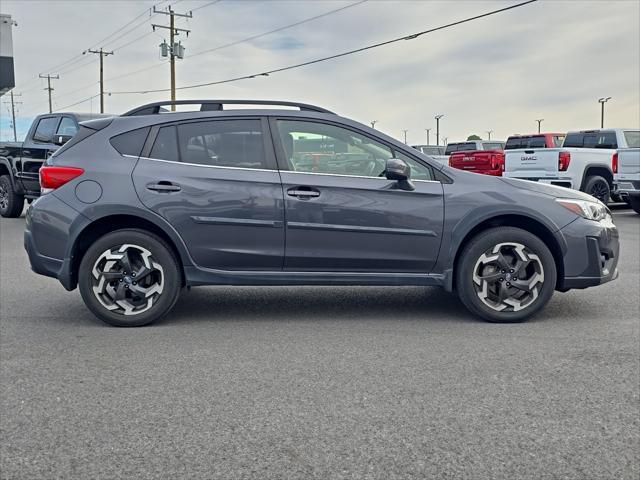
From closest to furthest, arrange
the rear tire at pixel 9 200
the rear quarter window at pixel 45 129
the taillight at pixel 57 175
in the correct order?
the taillight at pixel 57 175 → the rear quarter window at pixel 45 129 → the rear tire at pixel 9 200

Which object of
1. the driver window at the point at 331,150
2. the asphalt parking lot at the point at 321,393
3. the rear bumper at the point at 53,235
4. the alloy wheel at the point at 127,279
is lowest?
the asphalt parking lot at the point at 321,393

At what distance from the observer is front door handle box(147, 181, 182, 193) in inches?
211

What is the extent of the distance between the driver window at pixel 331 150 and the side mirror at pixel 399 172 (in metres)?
0.16

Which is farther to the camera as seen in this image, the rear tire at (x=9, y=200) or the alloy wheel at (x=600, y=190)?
the alloy wheel at (x=600, y=190)

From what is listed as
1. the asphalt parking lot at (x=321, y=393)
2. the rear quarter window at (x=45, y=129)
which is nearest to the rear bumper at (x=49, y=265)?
the asphalt parking lot at (x=321, y=393)

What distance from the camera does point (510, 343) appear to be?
4922mm

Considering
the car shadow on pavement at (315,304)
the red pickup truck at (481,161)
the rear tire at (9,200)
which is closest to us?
the car shadow on pavement at (315,304)

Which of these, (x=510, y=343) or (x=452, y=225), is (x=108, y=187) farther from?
(x=510, y=343)

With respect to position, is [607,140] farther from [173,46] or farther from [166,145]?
[173,46]

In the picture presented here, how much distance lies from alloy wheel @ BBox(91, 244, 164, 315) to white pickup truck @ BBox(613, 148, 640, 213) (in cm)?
1322

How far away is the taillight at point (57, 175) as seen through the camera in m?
5.43

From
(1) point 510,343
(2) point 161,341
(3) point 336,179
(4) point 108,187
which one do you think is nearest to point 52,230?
(4) point 108,187

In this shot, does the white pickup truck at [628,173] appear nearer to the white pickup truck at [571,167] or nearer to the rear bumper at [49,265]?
the white pickup truck at [571,167]

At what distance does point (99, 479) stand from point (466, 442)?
1624 millimetres
